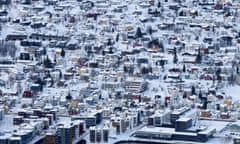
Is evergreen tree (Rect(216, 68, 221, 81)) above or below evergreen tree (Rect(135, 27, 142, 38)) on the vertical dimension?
below

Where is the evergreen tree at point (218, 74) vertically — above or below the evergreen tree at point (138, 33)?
below

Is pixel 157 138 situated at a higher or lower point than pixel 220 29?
lower

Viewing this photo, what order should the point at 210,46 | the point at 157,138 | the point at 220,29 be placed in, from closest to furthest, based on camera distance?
the point at 157,138 < the point at 210,46 < the point at 220,29

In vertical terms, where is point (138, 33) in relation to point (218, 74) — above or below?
above

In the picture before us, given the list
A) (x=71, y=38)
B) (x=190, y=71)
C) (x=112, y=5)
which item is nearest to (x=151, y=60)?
(x=190, y=71)

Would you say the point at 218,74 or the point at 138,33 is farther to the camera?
the point at 138,33

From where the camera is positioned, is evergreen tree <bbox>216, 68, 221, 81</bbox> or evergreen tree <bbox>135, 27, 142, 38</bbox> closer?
evergreen tree <bbox>216, 68, 221, 81</bbox>

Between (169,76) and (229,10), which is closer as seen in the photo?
(169,76)

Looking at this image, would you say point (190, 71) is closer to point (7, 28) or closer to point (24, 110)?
point (24, 110)

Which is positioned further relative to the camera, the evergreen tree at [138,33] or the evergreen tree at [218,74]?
the evergreen tree at [138,33]

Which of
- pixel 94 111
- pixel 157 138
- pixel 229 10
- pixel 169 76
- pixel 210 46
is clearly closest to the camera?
pixel 157 138
